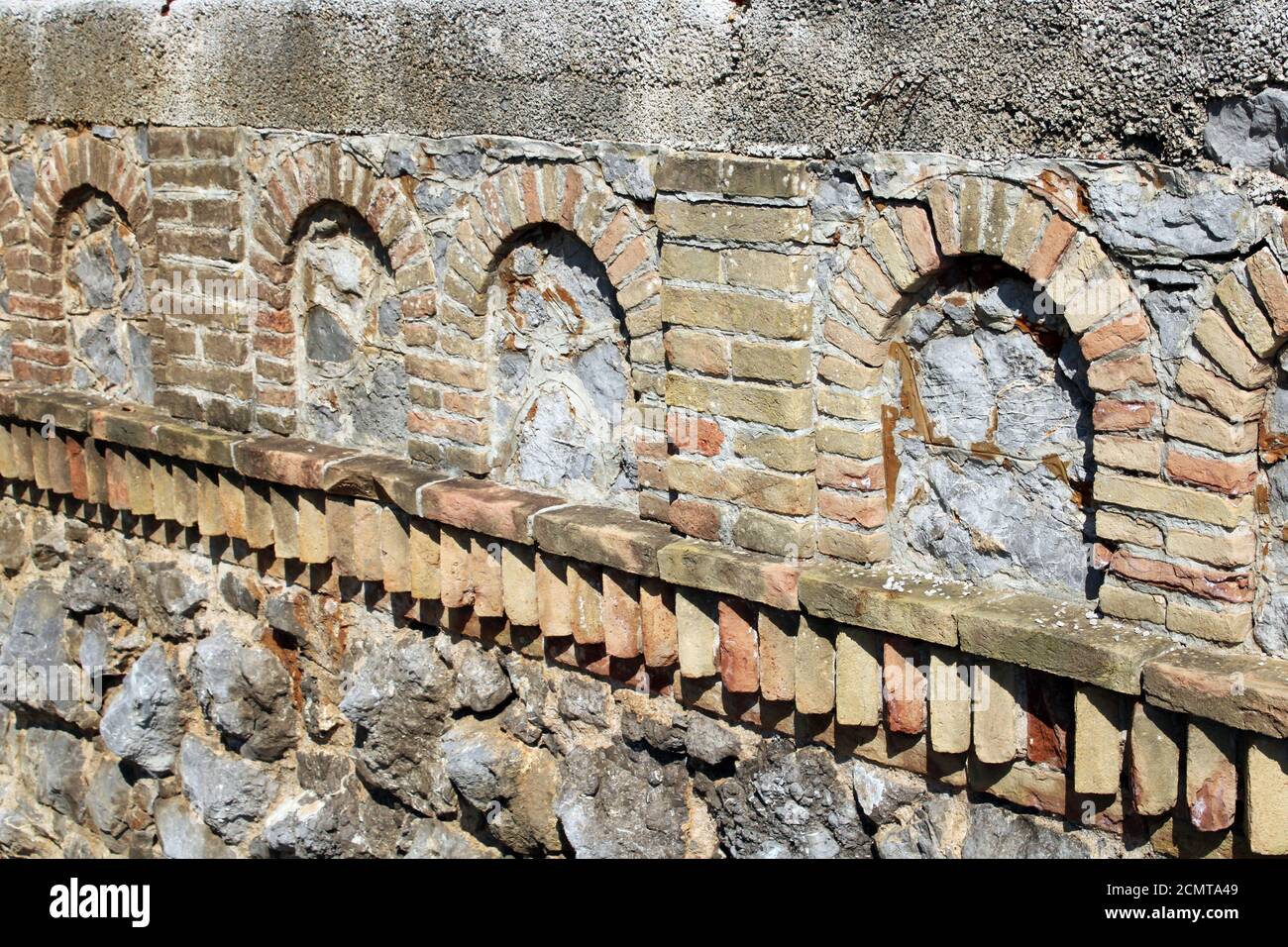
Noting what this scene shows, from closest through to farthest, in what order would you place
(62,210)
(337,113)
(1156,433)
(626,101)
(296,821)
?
(1156,433), (626,101), (337,113), (296,821), (62,210)

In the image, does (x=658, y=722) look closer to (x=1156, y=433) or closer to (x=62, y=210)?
(x=1156, y=433)

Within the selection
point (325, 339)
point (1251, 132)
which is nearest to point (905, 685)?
point (1251, 132)

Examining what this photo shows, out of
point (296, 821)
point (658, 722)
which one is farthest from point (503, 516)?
point (296, 821)

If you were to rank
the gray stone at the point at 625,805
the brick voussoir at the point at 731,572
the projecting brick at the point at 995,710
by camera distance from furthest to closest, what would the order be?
the gray stone at the point at 625,805 < the brick voussoir at the point at 731,572 < the projecting brick at the point at 995,710

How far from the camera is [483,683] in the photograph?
14.2ft

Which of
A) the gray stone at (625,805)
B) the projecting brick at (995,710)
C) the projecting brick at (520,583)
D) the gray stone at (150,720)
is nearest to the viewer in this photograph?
the projecting brick at (995,710)

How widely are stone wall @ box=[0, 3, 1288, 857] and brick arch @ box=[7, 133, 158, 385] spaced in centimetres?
2

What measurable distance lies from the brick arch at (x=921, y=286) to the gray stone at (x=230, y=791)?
2321 mm

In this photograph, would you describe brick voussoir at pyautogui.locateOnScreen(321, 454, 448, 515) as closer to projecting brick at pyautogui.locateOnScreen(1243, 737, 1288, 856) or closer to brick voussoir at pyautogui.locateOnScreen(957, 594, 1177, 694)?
brick voussoir at pyautogui.locateOnScreen(957, 594, 1177, 694)

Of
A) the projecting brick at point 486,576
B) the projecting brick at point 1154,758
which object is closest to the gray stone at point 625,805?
the projecting brick at point 486,576

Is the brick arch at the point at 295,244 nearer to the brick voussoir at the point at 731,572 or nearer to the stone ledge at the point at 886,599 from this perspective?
the brick voussoir at the point at 731,572

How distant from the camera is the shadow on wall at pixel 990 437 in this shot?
10.6ft

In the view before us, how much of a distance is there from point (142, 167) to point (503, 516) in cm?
186

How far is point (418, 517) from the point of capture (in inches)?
170
